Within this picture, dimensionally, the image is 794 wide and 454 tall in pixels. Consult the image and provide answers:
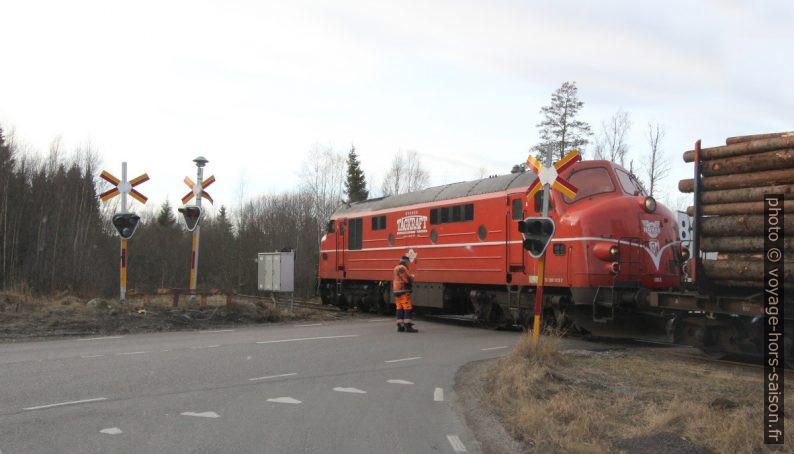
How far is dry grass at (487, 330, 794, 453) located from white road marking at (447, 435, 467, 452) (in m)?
0.59

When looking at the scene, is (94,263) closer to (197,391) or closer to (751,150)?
(197,391)

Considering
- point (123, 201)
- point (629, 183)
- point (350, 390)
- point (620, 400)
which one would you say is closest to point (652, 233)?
point (629, 183)

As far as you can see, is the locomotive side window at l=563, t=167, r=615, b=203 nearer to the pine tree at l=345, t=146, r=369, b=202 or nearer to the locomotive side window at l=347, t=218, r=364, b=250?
the locomotive side window at l=347, t=218, r=364, b=250

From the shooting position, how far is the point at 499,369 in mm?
9453

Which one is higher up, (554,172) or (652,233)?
(554,172)

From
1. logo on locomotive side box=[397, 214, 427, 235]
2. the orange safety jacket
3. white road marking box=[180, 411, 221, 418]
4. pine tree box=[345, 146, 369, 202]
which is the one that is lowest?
white road marking box=[180, 411, 221, 418]

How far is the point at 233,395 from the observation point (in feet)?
25.3

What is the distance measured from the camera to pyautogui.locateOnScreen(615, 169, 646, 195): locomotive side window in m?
14.1

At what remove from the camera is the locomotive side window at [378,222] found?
66.5ft

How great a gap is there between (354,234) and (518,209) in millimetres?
8429

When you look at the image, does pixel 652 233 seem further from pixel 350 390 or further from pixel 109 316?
pixel 109 316

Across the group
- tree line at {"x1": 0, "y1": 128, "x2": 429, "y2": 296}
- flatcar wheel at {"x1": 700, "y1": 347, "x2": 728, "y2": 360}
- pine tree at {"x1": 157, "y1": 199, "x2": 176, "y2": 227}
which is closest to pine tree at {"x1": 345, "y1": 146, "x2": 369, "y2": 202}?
tree line at {"x1": 0, "y1": 128, "x2": 429, "y2": 296}

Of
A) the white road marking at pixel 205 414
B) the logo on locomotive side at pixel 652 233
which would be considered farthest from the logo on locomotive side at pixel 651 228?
the white road marking at pixel 205 414

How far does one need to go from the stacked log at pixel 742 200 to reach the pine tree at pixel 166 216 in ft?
203
